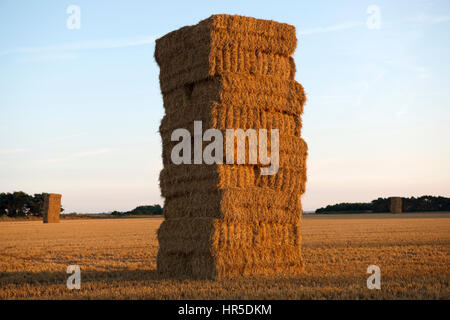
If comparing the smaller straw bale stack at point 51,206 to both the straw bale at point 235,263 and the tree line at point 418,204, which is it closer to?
the straw bale at point 235,263

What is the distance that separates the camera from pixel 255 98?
29.1 ft

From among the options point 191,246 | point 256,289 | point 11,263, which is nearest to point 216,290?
point 256,289

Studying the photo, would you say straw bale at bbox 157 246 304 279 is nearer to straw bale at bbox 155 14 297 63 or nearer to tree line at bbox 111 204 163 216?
straw bale at bbox 155 14 297 63

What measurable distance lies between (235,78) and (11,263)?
22.6ft

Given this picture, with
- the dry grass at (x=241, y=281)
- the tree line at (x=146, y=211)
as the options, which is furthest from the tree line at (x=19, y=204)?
the dry grass at (x=241, y=281)

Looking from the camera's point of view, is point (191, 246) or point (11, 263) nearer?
point (191, 246)

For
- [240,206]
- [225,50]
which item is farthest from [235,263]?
[225,50]

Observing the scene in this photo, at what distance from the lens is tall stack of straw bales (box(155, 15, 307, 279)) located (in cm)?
848

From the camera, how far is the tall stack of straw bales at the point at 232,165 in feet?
27.8

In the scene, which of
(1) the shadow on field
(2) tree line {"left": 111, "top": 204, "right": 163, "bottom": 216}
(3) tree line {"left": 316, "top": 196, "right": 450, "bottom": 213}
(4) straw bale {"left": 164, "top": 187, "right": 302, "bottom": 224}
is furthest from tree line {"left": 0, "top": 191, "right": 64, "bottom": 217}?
(4) straw bale {"left": 164, "top": 187, "right": 302, "bottom": 224}

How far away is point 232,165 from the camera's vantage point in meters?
8.64

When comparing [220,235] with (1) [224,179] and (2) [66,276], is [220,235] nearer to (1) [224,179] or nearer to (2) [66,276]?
(1) [224,179]

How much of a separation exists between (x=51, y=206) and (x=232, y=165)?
1333 inches

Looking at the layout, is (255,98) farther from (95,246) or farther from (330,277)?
(95,246)
